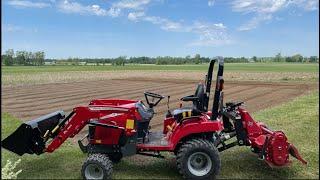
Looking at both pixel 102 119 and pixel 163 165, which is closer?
pixel 102 119

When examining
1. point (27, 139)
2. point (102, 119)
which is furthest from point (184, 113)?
point (27, 139)

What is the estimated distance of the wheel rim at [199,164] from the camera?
21.2 ft

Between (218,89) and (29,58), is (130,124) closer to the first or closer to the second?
(218,89)

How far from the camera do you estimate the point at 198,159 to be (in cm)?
654

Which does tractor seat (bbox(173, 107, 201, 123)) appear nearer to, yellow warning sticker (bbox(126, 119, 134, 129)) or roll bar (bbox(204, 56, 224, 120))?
roll bar (bbox(204, 56, 224, 120))

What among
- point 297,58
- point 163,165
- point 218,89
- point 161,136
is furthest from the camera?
point 297,58

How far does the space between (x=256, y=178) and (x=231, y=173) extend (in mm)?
446

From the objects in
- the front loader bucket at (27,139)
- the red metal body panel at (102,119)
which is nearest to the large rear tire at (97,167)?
the red metal body panel at (102,119)

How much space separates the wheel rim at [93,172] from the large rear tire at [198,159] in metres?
1.22

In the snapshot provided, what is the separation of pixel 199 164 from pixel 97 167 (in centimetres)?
156

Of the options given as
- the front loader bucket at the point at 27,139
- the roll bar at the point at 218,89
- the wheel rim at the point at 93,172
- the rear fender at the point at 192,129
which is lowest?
the wheel rim at the point at 93,172

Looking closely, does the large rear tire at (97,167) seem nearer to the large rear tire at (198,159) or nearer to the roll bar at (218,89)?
the large rear tire at (198,159)

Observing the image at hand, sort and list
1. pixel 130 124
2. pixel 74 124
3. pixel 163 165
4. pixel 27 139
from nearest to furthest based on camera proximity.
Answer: pixel 130 124
pixel 74 124
pixel 27 139
pixel 163 165

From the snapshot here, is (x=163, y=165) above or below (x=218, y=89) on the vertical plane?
below
